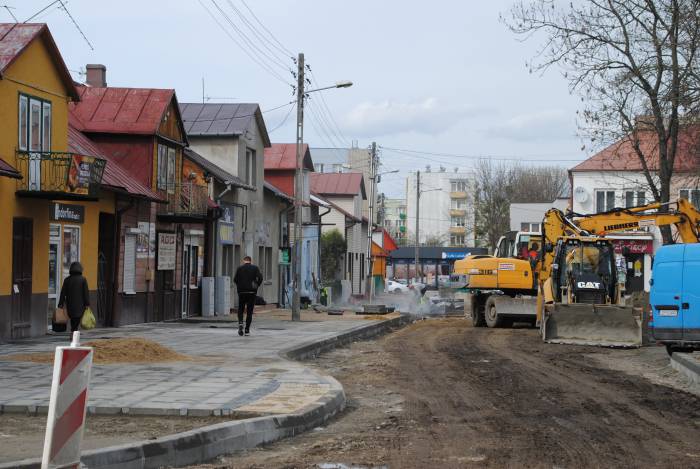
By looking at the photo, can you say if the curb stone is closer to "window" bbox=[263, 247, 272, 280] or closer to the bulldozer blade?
the bulldozer blade

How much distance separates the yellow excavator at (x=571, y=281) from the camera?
78.2 ft

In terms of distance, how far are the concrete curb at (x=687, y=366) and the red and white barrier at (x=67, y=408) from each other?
1139 centimetres

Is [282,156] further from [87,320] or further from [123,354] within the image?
[123,354]

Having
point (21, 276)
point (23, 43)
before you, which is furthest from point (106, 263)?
point (23, 43)

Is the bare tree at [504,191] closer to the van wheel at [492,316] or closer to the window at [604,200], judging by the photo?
the window at [604,200]

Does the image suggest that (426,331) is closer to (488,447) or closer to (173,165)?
(173,165)

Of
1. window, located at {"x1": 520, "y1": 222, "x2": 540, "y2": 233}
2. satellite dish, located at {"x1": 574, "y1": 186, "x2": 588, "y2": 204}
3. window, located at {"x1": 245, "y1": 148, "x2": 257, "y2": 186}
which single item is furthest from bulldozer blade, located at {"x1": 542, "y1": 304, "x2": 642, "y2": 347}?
window, located at {"x1": 520, "y1": 222, "x2": 540, "y2": 233}

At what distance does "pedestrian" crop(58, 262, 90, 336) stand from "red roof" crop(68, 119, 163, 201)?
697 cm

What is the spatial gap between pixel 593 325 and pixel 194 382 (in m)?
13.3

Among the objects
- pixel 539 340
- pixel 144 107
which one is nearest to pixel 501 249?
pixel 539 340

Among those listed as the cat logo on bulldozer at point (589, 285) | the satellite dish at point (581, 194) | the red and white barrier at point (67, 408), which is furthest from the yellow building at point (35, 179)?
the satellite dish at point (581, 194)

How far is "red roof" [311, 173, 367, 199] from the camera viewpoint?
6825 cm

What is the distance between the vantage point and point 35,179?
20.9 metres

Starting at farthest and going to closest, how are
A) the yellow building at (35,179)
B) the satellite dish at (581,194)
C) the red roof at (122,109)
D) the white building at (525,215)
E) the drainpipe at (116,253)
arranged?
the white building at (525,215) < the satellite dish at (581,194) < the red roof at (122,109) < the drainpipe at (116,253) < the yellow building at (35,179)
